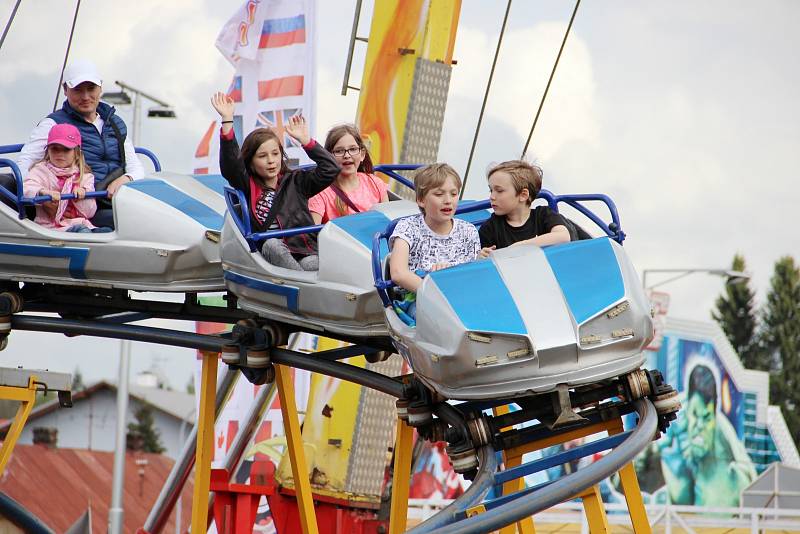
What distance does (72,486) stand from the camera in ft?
90.3

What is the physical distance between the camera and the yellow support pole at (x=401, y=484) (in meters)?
5.35

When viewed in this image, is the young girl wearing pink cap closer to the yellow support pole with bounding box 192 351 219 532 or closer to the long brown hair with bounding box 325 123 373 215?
the yellow support pole with bounding box 192 351 219 532

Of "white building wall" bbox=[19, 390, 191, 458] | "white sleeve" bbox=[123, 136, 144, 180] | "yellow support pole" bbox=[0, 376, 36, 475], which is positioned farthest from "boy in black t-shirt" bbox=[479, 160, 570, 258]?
"white building wall" bbox=[19, 390, 191, 458]

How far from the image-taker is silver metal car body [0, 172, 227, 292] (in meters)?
6.22

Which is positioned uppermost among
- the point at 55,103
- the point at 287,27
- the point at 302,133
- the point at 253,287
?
the point at 287,27

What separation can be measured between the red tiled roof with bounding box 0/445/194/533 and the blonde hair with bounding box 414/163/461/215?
1850 cm

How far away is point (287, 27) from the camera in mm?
11117

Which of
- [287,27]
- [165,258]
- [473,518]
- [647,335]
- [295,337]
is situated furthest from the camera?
[287,27]

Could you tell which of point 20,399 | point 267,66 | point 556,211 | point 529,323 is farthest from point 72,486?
point 529,323

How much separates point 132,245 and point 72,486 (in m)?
22.5

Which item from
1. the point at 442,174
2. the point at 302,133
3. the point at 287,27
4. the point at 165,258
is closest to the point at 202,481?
the point at 165,258

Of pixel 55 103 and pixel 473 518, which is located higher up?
pixel 55 103

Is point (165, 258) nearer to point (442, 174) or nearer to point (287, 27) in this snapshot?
point (442, 174)

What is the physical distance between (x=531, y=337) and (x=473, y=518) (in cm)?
61
